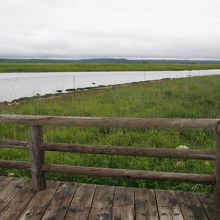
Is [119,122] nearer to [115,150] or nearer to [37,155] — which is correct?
[115,150]

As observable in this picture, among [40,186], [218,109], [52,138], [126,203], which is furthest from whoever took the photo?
[218,109]

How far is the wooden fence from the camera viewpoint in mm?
3967

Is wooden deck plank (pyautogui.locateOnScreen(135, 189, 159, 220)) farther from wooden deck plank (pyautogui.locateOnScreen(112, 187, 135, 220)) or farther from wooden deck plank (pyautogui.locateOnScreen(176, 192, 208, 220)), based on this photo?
wooden deck plank (pyautogui.locateOnScreen(176, 192, 208, 220))

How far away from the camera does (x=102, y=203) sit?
423 centimetres

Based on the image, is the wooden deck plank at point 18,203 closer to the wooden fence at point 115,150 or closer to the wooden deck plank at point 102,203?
the wooden fence at point 115,150

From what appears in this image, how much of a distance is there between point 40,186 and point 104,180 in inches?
52.5

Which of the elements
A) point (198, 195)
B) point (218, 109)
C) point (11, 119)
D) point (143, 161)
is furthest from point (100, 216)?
point (218, 109)

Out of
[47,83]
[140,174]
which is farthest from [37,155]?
[47,83]

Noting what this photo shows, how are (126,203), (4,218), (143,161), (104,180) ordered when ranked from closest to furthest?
(4,218), (126,203), (104,180), (143,161)

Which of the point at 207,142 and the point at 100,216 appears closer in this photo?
the point at 100,216

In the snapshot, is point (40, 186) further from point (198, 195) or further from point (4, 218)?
point (198, 195)

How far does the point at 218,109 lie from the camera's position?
1212 centimetres

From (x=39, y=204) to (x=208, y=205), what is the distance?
7.44ft

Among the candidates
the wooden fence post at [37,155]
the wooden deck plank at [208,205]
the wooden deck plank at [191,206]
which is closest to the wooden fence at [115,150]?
the wooden fence post at [37,155]
